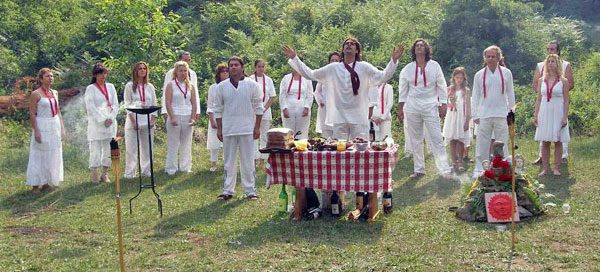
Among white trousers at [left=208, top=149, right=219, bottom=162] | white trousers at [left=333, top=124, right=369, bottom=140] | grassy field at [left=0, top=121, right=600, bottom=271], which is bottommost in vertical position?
grassy field at [left=0, top=121, right=600, bottom=271]

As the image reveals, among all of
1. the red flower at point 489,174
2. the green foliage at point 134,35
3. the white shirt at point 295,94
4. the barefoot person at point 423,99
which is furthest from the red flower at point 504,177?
the green foliage at point 134,35

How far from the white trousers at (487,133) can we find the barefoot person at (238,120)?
3277 mm

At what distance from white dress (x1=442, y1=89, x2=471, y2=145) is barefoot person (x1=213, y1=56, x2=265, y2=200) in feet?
13.1

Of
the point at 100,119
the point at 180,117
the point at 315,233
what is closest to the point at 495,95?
the point at 315,233

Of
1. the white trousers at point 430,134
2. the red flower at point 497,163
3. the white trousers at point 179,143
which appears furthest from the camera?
the white trousers at point 179,143

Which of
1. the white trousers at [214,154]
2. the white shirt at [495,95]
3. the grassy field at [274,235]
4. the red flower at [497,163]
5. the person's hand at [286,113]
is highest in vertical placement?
the white shirt at [495,95]

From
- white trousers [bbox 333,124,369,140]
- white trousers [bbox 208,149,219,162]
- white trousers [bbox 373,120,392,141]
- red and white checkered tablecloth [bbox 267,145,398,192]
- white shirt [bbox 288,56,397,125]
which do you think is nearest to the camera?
red and white checkered tablecloth [bbox 267,145,398,192]

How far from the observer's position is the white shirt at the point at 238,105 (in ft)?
35.8

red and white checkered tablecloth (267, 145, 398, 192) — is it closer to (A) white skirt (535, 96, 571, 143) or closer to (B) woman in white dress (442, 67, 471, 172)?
(A) white skirt (535, 96, 571, 143)

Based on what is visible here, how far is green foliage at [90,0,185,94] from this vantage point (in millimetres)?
16500

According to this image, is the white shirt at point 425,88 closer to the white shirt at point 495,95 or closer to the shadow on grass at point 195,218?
the white shirt at point 495,95

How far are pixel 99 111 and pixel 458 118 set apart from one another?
5819mm

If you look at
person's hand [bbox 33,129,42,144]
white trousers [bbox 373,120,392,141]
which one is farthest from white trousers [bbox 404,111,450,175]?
person's hand [bbox 33,129,42,144]

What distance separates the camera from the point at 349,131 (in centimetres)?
1077
